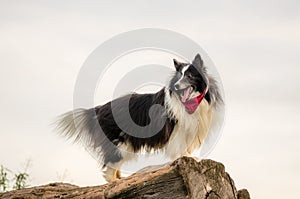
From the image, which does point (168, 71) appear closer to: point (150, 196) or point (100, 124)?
point (100, 124)

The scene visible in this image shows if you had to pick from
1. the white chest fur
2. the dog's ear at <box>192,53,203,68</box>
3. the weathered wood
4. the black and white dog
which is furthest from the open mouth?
the weathered wood

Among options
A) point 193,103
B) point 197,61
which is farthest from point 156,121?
point 197,61

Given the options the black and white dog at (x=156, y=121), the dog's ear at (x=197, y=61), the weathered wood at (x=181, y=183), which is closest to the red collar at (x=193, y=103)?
the black and white dog at (x=156, y=121)

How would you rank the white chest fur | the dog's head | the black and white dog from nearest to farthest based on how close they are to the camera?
the dog's head
the black and white dog
the white chest fur

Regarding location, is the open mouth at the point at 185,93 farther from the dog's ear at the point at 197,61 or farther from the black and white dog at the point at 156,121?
the dog's ear at the point at 197,61

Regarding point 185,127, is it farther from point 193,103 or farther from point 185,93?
point 185,93

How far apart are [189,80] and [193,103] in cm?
38

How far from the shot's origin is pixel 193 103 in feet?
27.3

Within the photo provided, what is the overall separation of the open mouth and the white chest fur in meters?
0.10

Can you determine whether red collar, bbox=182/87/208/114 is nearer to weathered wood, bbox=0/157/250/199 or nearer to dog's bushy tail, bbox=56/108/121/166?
dog's bushy tail, bbox=56/108/121/166

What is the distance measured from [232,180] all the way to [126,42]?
11.3 feet

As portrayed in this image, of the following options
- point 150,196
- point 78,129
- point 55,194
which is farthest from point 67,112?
point 150,196

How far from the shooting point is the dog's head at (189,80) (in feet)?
26.7

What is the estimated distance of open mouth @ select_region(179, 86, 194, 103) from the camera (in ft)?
26.8
